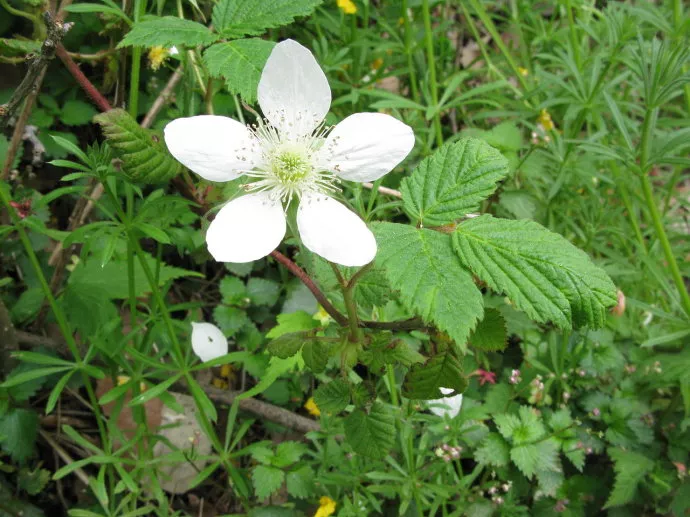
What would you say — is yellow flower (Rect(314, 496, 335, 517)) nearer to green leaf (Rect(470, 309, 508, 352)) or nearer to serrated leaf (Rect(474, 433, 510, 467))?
serrated leaf (Rect(474, 433, 510, 467))

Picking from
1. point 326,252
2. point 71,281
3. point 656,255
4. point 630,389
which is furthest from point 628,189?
point 71,281

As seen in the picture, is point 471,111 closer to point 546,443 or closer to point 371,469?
point 546,443

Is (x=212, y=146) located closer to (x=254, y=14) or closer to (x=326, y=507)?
(x=254, y=14)

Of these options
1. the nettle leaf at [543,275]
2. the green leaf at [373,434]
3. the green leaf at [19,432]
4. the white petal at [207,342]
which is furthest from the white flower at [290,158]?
the green leaf at [19,432]

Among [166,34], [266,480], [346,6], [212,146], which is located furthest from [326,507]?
[346,6]

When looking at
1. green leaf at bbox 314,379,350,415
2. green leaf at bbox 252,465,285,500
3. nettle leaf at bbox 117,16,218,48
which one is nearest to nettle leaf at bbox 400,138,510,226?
green leaf at bbox 314,379,350,415

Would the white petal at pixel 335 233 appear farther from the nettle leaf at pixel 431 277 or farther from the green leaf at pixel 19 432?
the green leaf at pixel 19 432
